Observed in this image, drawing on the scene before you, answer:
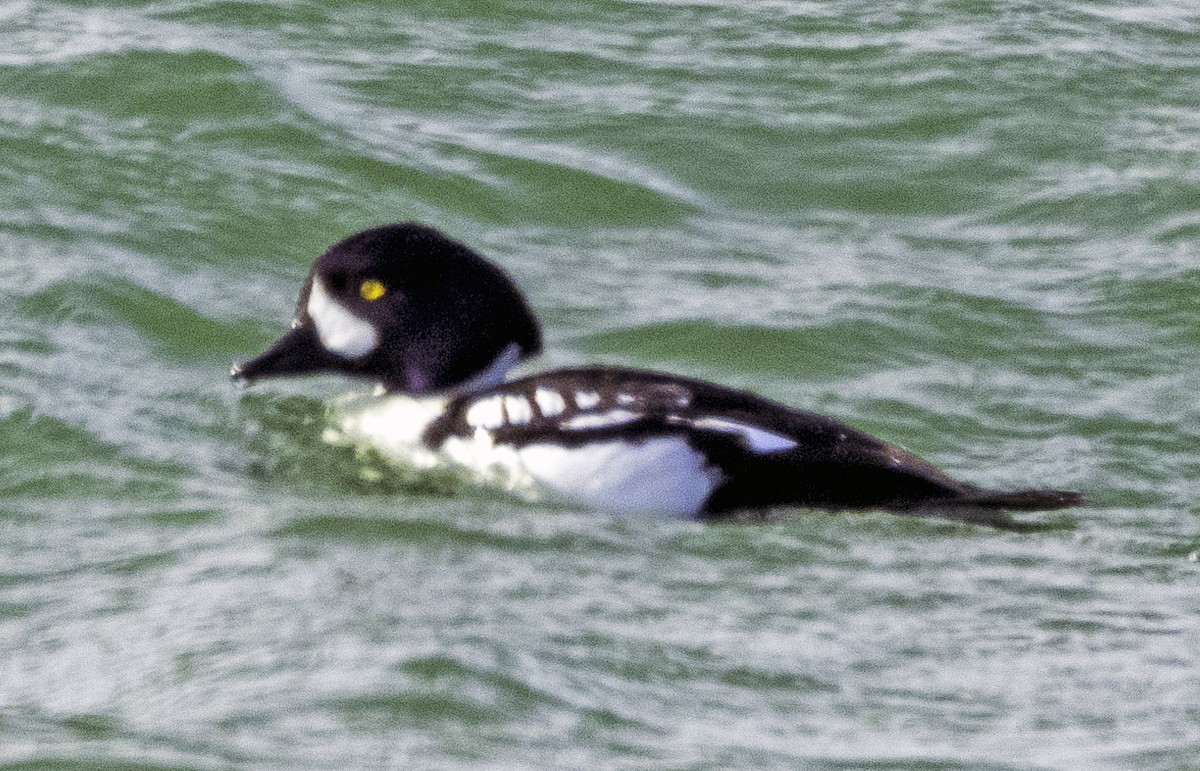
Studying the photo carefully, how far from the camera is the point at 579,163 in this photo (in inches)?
465

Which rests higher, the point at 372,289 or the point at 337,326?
the point at 372,289

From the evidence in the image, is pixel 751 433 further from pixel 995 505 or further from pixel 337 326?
pixel 337 326

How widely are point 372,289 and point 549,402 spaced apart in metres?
0.84

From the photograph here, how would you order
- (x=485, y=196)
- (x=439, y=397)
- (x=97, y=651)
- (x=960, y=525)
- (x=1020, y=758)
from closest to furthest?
(x=1020, y=758) → (x=97, y=651) → (x=960, y=525) → (x=439, y=397) → (x=485, y=196)

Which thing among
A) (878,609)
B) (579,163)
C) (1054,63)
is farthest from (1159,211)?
(878,609)

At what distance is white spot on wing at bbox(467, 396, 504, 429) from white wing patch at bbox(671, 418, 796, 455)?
60cm

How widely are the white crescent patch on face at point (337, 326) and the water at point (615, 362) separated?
33 cm

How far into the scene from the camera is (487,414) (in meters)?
8.23

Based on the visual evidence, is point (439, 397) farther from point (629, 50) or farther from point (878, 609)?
point (629, 50)

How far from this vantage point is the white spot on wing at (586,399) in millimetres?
7980

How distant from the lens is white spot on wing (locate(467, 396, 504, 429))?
8180mm

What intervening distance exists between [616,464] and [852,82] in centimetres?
531

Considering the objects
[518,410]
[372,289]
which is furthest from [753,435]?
[372,289]

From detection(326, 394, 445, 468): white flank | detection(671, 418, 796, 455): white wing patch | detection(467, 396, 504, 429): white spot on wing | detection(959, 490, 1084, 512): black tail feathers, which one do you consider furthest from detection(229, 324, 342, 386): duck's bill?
detection(959, 490, 1084, 512): black tail feathers
